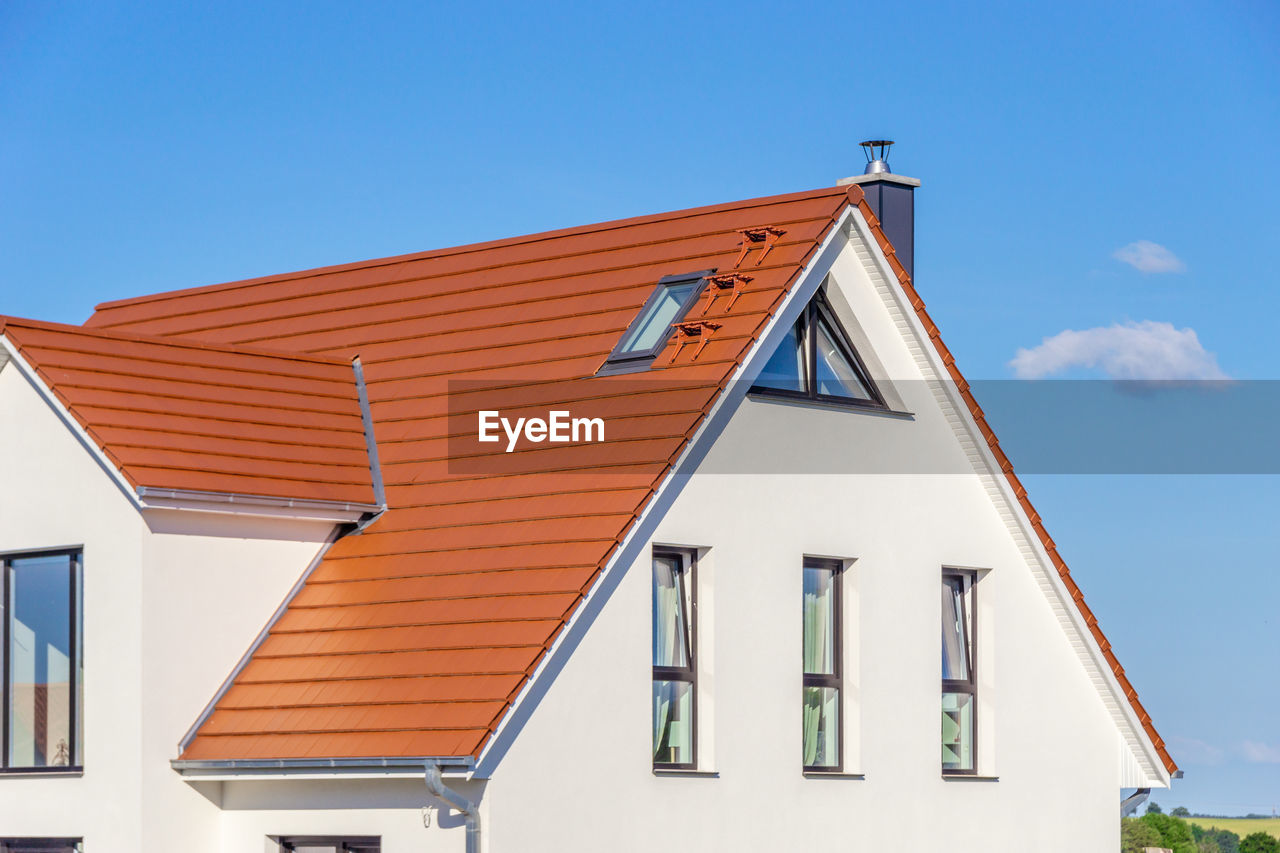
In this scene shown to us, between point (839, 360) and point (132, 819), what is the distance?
7.52m

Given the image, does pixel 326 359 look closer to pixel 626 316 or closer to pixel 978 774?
pixel 626 316

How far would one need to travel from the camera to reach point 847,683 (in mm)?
16344

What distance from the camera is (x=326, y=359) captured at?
18.5 metres

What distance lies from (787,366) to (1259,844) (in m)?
98.9

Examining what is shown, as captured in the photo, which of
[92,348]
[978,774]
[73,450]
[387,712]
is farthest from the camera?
[978,774]

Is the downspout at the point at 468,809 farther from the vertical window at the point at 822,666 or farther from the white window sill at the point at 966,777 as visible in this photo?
the white window sill at the point at 966,777

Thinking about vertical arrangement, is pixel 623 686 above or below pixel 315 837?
above

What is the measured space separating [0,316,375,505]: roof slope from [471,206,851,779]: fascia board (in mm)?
3063

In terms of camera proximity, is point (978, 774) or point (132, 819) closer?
point (132, 819)

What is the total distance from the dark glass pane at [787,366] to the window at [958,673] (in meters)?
2.83

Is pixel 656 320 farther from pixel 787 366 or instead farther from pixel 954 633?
pixel 954 633

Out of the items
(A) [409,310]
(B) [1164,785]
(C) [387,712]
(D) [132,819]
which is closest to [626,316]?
(A) [409,310]

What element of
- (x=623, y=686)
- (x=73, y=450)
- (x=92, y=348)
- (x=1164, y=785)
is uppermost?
(x=92, y=348)

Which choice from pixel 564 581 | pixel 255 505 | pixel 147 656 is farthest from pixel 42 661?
pixel 564 581
